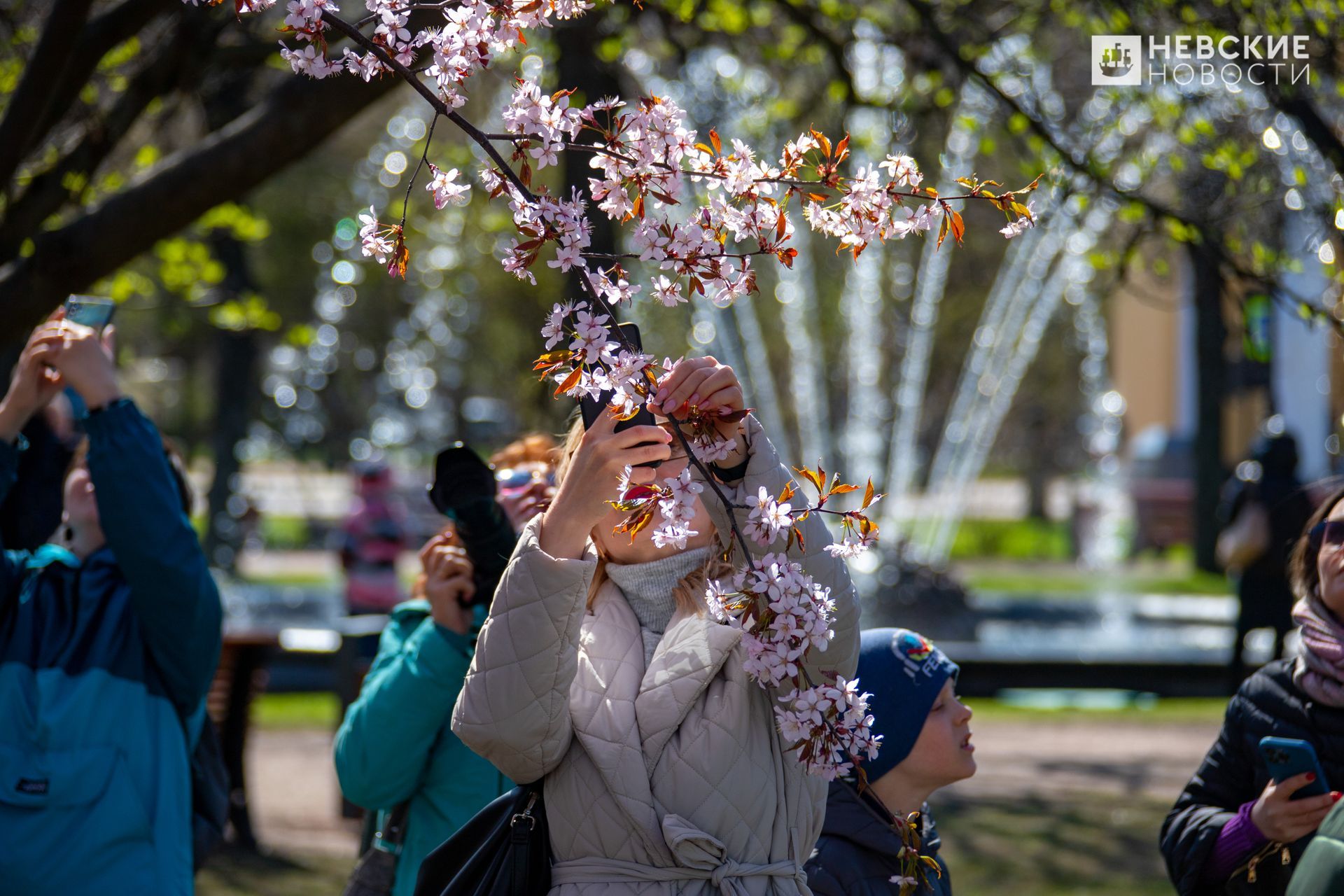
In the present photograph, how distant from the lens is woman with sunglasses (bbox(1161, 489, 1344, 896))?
2895 mm

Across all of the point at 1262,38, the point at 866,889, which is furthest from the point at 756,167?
the point at 1262,38

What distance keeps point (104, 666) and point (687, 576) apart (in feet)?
4.72

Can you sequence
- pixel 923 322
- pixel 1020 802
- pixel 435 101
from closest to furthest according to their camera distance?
pixel 435 101 → pixel 1020 802 → pixel 923 322

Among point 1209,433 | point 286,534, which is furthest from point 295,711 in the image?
point 286,534

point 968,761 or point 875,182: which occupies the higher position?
point 875,182

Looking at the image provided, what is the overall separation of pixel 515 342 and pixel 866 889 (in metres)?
24.0

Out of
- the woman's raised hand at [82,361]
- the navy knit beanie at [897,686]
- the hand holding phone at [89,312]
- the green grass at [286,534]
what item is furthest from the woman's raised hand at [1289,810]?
the green grass at [286,534]

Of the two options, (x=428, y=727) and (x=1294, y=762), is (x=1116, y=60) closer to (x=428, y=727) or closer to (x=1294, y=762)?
(x=1294, y=762)

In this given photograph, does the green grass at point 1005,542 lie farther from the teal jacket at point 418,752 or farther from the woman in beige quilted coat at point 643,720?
the woman in beige quilted coat at point 643,720

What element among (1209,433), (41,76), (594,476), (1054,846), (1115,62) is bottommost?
(1054,846)

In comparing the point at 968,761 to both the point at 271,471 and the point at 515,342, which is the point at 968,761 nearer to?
the point at 515,342

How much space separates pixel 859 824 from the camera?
2.81m

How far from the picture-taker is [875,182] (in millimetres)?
2113

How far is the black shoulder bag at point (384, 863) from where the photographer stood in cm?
334
